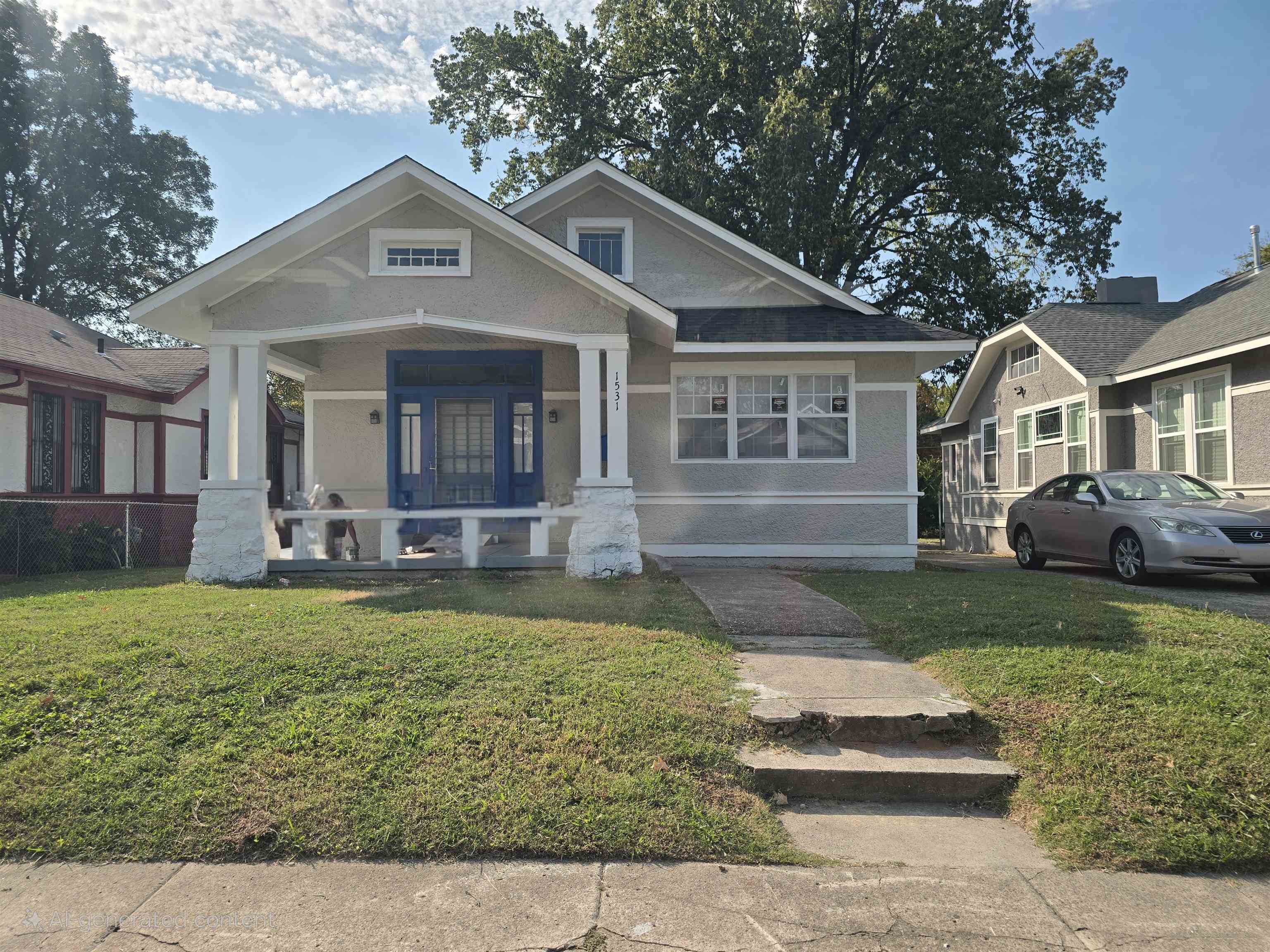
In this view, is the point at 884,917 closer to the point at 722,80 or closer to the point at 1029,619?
the point at 1029,619

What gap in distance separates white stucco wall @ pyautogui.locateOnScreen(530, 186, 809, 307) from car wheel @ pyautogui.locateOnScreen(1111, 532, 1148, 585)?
235 inches

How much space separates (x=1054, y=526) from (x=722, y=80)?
16.3 meters

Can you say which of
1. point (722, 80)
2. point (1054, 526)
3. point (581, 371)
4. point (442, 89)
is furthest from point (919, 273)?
point (581, 371)

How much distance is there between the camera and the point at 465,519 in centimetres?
1028

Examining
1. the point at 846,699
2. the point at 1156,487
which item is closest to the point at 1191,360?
the point at 1156,487

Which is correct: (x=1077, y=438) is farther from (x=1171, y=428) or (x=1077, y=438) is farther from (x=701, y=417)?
(x=701, y=417)

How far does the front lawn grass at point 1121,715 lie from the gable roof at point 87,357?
46.6 ft

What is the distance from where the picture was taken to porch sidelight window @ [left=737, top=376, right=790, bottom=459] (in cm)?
1231

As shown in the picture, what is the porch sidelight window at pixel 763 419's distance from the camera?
1231 cm

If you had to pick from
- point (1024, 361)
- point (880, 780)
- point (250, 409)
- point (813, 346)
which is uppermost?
point (1024, 361)

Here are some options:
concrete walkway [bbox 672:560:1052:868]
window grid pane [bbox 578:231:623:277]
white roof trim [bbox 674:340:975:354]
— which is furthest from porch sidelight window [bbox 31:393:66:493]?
concrete walkway [bbox 672:560:1052:868]

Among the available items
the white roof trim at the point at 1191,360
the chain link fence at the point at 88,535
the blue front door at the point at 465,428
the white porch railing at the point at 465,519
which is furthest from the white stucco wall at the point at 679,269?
the chain link fence at the point at 88,535

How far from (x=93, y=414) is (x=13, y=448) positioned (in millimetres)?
2154

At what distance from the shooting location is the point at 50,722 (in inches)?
181
